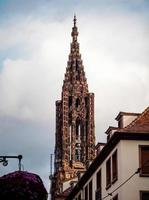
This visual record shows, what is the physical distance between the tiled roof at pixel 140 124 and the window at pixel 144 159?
930 millimetres

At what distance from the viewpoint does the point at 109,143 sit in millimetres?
38000

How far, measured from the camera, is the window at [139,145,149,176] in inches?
1403

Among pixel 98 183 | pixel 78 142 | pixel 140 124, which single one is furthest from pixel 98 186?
pixel 78 142

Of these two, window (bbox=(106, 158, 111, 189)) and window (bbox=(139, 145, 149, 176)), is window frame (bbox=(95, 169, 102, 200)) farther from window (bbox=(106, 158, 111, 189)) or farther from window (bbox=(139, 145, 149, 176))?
window (bbox=(139, 145, 149, 176))

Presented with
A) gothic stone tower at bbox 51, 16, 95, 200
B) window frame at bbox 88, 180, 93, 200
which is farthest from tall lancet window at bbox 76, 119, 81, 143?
window frame at bbox 88, 180, 93, 200

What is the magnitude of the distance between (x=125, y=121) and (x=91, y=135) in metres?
74.6

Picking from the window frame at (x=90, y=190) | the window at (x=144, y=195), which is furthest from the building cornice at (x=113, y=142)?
the window at (x=144, y=195)

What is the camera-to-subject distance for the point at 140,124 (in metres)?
38.1

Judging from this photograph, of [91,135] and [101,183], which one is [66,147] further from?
[101,183]

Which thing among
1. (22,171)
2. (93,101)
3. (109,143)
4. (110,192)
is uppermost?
(93,101)

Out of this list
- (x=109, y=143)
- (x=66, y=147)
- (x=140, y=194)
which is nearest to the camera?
(x=140, y=194)

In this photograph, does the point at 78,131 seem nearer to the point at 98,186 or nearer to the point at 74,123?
the point at 74,123

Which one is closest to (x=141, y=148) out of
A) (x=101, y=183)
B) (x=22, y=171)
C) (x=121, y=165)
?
(x=121, y=165)

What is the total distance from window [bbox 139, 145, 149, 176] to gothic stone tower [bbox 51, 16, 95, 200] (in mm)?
A: 68842
